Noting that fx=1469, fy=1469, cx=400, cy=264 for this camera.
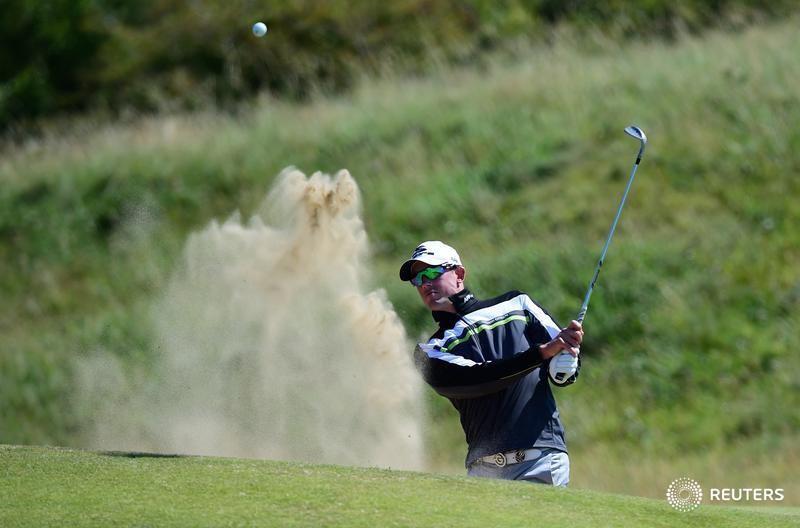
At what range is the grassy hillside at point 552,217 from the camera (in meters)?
15.0

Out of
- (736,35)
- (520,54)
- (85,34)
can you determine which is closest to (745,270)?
(736,35)

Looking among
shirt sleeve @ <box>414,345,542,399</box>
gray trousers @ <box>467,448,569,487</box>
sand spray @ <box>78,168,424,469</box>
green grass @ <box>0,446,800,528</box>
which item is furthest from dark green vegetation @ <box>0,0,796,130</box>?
green grass @ <box>0,446,800,528</box>

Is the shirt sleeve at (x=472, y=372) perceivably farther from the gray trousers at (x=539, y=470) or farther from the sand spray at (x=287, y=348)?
the sand spray at (x=287, y=348)

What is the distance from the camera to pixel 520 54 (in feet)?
79.0

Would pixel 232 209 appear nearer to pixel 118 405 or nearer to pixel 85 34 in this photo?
pixel 118 405

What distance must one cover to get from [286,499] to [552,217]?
12830mm

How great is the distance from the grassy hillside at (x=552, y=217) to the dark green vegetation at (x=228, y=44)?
1827 mm

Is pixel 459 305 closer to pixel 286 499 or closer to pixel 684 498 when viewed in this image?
pixel 684 498

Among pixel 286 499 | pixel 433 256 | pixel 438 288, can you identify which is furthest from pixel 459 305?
pixel 286 499

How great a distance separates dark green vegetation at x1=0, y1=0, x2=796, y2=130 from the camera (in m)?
26.6

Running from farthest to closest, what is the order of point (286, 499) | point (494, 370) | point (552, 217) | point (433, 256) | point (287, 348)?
point (552, 217), point (287, 348), point (433, 256), point (494, 370), point (286, 499)

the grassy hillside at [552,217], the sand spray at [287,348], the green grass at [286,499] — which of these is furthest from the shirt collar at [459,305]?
the grassy hillside at [552,217]

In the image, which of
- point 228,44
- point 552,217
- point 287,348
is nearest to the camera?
point 287,348

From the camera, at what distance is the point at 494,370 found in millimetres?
6723
